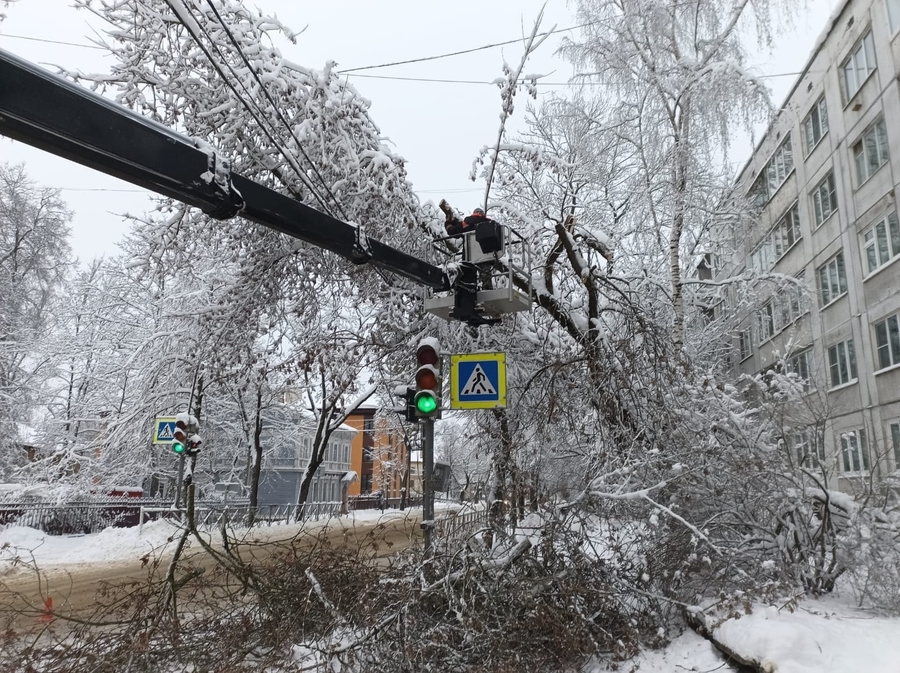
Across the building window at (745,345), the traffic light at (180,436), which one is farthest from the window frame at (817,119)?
the traffic light at (180,436)

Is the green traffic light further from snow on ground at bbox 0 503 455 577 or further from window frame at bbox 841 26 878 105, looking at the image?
window frame at bbox 841 26 878 105

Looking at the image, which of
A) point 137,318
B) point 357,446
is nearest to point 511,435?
point 137,318

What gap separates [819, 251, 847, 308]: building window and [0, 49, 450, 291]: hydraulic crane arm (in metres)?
19.0

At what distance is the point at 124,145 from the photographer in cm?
553

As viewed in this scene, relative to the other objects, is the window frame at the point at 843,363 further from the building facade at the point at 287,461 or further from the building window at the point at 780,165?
the building facade at the point at 287,461

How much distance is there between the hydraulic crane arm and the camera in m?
4.95

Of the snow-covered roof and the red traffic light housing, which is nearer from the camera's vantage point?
the red traffic light housing

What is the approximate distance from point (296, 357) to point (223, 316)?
62.5 inches

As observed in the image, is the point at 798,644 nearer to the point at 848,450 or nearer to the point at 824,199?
the point at 848,450

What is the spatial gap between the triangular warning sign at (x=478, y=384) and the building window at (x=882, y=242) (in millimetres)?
14686

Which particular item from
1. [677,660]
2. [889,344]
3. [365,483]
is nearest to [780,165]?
[889,344]

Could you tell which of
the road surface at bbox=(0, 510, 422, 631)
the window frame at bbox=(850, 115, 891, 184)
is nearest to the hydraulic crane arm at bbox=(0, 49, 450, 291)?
the road surface at bbox=(0, 510, 422, 631)

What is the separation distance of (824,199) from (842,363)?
5567 millimetres

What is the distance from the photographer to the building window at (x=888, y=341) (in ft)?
56.3
